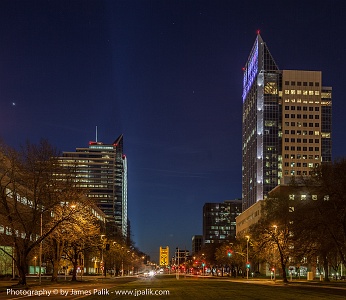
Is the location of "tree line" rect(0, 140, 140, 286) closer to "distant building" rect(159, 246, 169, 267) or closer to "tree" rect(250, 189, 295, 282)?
"distant building" rect(159, 246, 169, 267)

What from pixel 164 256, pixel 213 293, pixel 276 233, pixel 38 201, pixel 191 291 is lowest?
pixel 191 291

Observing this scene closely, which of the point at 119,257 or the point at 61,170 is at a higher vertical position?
the point at 61,170

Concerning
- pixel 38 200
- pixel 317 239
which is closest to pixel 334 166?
pixel 317 239

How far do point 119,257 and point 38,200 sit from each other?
8089cm

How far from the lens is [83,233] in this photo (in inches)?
2264

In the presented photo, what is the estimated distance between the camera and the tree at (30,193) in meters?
54.0

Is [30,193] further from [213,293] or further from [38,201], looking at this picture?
[213,293]

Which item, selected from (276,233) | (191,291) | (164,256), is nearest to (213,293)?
(191,291)

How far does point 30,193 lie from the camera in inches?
2276

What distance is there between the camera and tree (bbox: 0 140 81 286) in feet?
177

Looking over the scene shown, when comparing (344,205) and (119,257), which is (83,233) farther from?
(119,257)

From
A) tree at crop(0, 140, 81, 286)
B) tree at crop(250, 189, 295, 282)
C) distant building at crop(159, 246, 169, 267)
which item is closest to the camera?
tree at crop(0, 140, 81, 286)

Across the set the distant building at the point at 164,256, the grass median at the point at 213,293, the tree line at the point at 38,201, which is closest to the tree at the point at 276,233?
the distant building at the point at 164,256

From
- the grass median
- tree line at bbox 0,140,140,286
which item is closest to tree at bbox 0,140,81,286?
tree line at bbox 0,140,140,286
